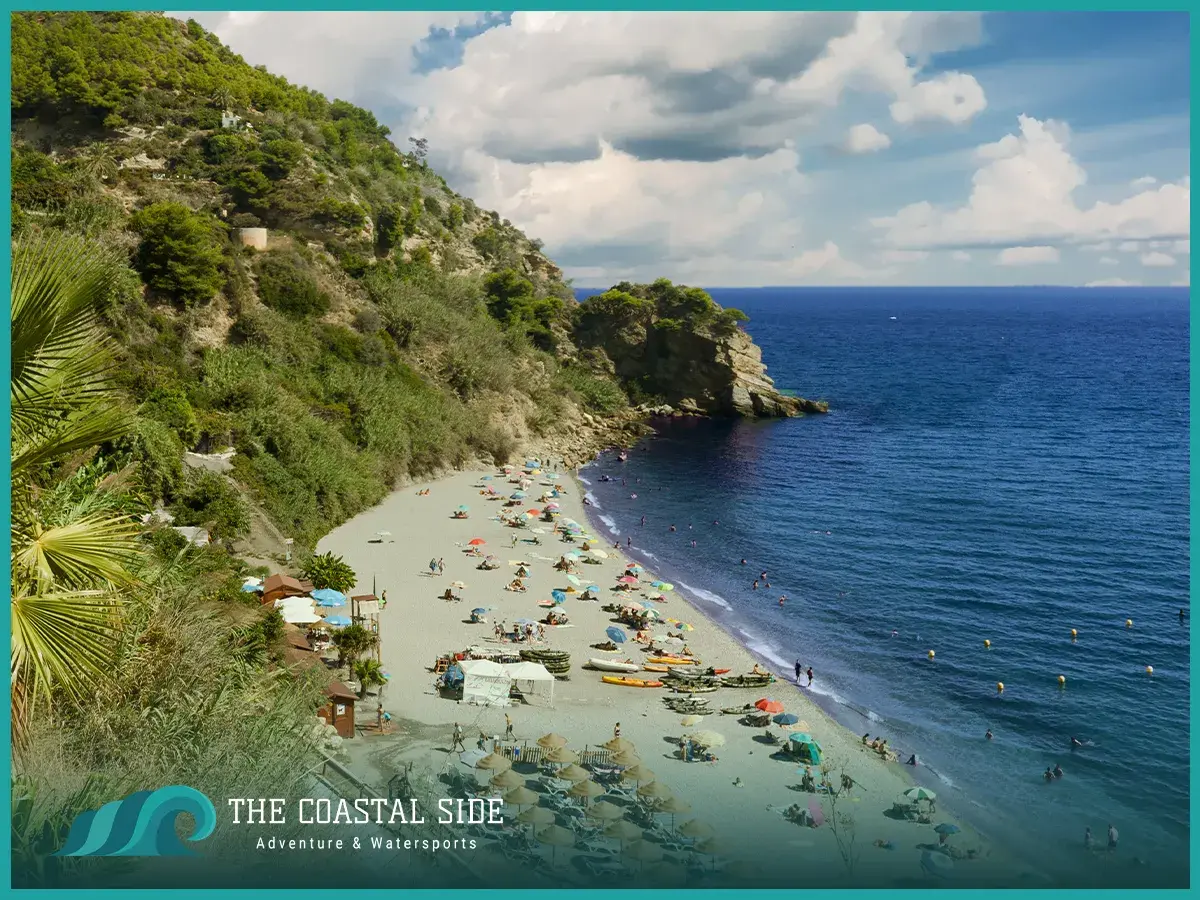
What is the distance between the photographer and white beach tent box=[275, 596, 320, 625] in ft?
84.8

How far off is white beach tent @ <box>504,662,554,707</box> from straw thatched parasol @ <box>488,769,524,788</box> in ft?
14.9

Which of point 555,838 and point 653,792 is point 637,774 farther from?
point 555,838

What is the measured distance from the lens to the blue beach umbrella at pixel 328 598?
90.5 feet

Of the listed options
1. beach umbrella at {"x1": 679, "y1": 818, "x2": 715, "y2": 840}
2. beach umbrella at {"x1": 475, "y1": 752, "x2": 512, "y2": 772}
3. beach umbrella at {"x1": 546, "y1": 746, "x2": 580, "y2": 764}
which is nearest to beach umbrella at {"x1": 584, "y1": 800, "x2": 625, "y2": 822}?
A: beach umbrella at {"x1": 679, "y1": 818, "x2": 715, "y2": 840}

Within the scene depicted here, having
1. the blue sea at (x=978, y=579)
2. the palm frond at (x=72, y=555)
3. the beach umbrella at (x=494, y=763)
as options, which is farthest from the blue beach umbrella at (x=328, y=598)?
the palm frond at (x=72, y=555)

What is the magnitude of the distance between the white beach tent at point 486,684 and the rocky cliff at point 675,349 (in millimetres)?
54387

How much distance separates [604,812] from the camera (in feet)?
63.2

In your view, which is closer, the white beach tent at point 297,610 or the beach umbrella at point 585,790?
the beach umbrella at point 585,790

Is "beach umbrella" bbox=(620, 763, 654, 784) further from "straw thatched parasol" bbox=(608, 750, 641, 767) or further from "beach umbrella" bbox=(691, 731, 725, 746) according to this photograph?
Result: "beach umbrella" bbox=(691, 731, 725, 746)

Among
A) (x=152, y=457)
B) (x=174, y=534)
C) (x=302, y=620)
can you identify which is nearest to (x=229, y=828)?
(x=302, y=620)

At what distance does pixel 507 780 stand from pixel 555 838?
2.57 m

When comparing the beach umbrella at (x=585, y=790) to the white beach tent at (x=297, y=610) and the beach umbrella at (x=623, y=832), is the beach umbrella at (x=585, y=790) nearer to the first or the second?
the beach umbrella at (x=623, y=832)

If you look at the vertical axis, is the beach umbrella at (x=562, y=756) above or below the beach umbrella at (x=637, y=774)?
above

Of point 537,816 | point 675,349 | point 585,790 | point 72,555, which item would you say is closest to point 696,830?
point 585,790
